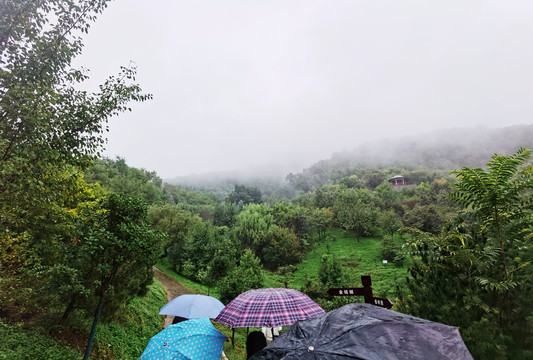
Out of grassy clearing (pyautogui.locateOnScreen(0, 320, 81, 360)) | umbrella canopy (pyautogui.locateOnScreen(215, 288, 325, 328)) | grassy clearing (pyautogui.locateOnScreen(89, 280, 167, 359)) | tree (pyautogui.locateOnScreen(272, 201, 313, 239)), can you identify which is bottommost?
tree (pyautogui.locateOnScreen(272, 201, 313, 239))

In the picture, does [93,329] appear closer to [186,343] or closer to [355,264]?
[186,343]

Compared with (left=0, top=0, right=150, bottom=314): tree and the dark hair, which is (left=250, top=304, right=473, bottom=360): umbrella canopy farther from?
(left=0, top=0, right=150, bottom=314): tree

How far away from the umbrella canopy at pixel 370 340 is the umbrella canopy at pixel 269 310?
4.54ft

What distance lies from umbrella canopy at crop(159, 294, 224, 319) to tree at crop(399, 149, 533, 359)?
17.0ft

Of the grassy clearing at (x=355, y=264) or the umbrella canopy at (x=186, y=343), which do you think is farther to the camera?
the grassy clearing at (x=355, y=264)

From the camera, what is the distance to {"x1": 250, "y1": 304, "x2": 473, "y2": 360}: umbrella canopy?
2.08 m

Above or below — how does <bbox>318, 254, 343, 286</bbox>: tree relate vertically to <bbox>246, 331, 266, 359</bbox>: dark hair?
below

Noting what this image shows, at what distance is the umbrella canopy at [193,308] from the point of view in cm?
703

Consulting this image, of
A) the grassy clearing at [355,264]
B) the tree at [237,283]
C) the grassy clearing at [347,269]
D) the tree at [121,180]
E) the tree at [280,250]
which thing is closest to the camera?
the tree at [237,283]

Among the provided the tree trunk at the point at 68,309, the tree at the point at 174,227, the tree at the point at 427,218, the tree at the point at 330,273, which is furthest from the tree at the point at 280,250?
the tree trunk at the point at 68,309

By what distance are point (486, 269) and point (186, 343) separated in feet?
14.5

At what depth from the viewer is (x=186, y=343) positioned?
3.98 meters

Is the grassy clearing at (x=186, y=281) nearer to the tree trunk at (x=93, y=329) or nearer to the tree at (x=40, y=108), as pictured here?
the tree trunk at (x=93, y=329)

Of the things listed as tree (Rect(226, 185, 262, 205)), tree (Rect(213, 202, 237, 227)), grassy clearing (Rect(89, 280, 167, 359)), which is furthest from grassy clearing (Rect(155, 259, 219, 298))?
tree (Rect(226, 185, 262, 205))
